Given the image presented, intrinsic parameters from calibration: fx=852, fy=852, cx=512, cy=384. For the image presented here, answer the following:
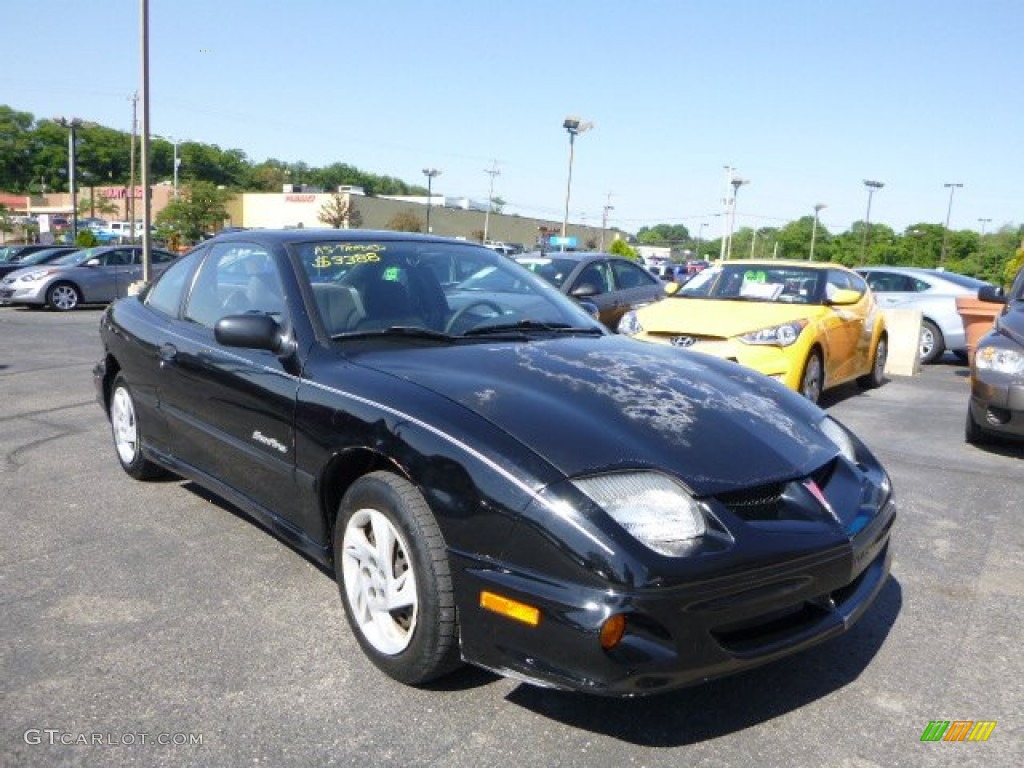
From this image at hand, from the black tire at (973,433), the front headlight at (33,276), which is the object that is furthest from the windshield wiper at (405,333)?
A: the front headlight at (33,276)

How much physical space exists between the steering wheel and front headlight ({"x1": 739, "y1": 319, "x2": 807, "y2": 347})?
3.79 m

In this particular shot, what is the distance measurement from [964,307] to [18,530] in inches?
408

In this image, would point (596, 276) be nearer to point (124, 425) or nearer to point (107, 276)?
point (124, 425)

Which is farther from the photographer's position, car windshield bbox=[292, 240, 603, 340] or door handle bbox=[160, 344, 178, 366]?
door handle bbox=[160, 344, 178, 366]

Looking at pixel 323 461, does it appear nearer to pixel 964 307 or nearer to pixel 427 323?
pixel 427 323

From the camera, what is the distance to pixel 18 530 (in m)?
4.13

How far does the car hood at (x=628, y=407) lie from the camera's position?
2488 millimetres

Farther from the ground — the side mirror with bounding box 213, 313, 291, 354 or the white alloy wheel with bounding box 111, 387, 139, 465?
the side mirror with bounding box 213, 313, 291, 354

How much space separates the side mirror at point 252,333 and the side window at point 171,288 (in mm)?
1243

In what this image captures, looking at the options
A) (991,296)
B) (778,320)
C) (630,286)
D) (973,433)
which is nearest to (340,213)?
(630,286)

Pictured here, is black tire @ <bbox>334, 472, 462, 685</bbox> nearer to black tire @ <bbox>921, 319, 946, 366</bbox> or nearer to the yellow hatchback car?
the yellow hatchback car

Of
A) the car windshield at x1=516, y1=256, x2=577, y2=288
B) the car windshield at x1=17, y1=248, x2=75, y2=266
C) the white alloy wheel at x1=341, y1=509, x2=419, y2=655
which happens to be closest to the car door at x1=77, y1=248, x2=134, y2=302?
the car windshield at x1=17, y1=248, x2=75, y2=266

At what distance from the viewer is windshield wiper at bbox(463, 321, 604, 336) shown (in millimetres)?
3508

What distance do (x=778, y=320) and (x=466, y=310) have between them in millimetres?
4345
